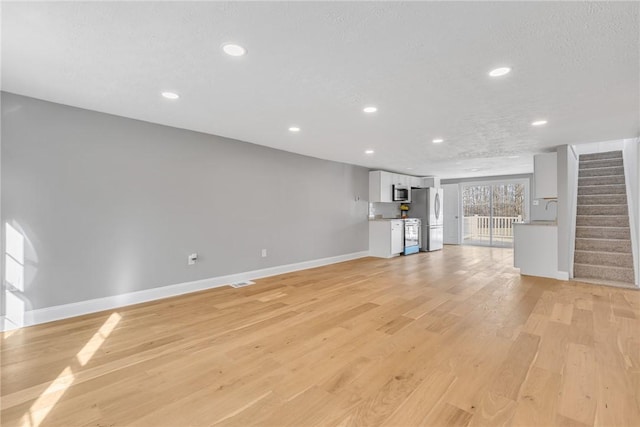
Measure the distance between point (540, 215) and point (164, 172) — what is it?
951 centimetres

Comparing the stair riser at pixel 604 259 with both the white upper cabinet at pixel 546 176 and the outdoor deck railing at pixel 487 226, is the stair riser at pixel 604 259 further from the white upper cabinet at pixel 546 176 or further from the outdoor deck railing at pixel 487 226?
the outdoor deck railing at pixel 487 226

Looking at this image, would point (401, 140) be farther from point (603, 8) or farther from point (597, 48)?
point (603, 8)

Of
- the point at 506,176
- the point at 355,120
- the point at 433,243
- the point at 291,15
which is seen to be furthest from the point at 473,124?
the point at 506,176

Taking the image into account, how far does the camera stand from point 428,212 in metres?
8.30

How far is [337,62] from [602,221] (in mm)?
6144

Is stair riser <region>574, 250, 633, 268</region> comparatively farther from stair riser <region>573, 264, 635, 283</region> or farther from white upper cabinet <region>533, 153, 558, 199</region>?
white upper cabinet <region>533, 153, 558, 199</region>

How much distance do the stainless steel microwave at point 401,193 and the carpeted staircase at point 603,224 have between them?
367 centimetres

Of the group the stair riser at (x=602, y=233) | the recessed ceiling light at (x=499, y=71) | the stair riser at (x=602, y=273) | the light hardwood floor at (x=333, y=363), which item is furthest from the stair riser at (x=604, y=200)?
the recessed ceiling light at (x=499, y=71)

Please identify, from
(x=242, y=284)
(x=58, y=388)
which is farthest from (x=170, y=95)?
(x=242, y=284)

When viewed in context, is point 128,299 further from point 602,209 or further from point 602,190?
point 602,190

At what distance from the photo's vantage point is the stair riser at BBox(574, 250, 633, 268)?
186 inches

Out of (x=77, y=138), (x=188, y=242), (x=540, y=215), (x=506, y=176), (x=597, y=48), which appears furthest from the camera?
(x=506, y=176)

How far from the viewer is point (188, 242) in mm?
4062

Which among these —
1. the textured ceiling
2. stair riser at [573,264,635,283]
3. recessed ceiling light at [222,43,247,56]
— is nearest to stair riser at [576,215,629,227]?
stair riser at [573,264,635,283]
